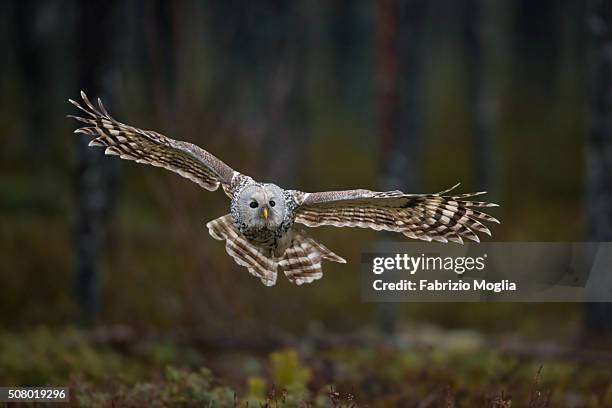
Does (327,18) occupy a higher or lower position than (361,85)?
higher

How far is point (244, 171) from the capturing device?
11477 mm

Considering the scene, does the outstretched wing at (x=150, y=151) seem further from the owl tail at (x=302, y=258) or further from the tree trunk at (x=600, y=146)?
the tree trunk at (x=600, y=146)

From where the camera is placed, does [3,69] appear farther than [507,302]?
Yes

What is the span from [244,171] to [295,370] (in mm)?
5317

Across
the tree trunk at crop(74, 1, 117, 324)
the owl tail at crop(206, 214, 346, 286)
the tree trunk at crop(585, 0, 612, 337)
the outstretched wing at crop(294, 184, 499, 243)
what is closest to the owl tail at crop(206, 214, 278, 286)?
the owl tail at crop(206, 214, 346, 286)

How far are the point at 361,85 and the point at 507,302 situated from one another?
14866mm

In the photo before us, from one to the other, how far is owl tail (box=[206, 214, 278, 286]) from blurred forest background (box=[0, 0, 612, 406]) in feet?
2.33

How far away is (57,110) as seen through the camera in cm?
1991

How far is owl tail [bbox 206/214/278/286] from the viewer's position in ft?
20.5

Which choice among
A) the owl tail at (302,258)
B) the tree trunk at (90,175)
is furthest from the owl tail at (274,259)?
the tree trunk at (90,175)

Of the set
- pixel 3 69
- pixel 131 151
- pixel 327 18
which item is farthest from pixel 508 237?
pixel 327 18

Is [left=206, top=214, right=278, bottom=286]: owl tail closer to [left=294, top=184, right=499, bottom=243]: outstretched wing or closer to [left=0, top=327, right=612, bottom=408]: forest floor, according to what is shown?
[left=294, top=184, right=499, bottom=243]: outstretched wing

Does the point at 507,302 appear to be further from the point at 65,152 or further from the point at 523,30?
the point at 523,30

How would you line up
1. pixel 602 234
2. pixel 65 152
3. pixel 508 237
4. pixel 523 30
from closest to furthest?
pixel 602 234
pixel 508 237
pixel 65 152
pixel 523 30
